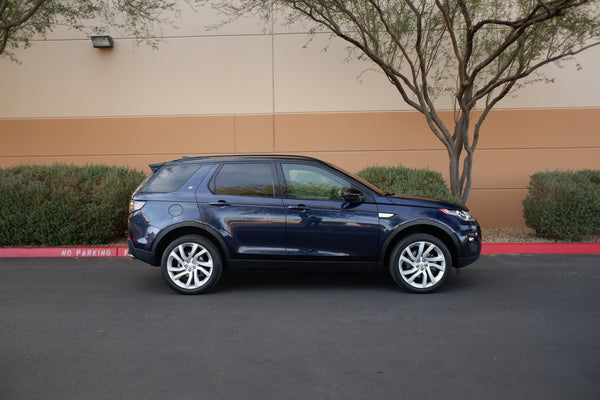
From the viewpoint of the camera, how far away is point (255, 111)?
1201cm

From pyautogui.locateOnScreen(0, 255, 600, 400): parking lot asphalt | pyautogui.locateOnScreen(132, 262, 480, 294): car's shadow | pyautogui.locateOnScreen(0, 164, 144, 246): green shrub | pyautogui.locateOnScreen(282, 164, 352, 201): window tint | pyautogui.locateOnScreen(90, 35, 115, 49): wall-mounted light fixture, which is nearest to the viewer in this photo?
pyautogui.locateOnScreen(0, 255, 600, 400): parking lot asphalt

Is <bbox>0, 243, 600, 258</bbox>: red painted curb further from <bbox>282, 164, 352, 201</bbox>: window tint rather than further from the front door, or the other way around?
<bbox>282, 164, 352, 201</bbox>: window tint

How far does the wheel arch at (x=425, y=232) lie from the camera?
6.24 meters

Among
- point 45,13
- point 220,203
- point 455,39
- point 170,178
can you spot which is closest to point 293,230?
point 220,203

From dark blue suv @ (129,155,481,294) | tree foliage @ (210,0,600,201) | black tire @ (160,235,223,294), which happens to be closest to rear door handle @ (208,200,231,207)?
dark blue suv @ (129,155,481,294)

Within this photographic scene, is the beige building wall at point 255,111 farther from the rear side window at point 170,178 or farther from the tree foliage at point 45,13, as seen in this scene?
the rear side window at point 170,178

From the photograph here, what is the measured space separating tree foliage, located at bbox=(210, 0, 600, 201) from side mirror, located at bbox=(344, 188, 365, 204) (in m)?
3.85

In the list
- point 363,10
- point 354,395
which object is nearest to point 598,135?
point 363,10

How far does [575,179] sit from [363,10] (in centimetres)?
522

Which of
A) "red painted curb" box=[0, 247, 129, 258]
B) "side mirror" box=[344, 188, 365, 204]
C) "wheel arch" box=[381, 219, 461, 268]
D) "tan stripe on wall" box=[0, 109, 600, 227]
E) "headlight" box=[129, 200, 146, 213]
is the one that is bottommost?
"red painted curb" box=[0, 247, 129, 258]

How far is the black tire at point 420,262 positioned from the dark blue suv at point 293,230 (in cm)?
1

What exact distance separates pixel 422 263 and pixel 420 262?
0.03m

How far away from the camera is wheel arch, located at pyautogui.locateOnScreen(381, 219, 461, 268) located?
624 cm

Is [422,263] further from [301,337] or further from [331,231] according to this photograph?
[301,337]
